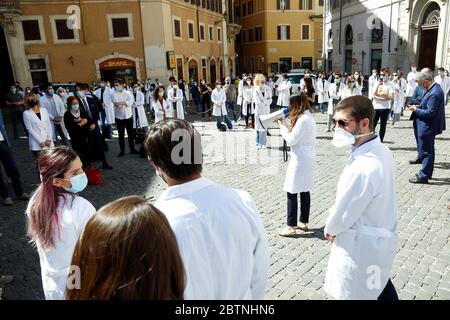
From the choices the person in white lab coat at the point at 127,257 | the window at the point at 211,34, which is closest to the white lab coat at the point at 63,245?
the person in white lab coat at the point at 127,257

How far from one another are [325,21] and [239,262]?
46.0 m

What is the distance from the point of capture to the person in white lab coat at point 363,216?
2631 mm

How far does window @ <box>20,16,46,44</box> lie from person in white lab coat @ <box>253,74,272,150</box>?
21.2 m

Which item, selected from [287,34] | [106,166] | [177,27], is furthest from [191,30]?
[106,166]

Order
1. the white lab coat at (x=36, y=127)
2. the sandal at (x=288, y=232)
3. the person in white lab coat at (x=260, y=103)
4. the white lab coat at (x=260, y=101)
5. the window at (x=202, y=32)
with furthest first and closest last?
the window at (x=202, y=32), the white lab coat at (x=260, y=101), the person in white lab coat at (x=260, y=103), the white lab coat at (x=36, y=127), the sandal at (x=288, y=232)

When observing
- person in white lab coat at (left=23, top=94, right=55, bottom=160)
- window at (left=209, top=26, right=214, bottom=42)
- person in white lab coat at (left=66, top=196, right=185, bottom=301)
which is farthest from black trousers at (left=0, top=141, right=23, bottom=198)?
window at (left=209, top=26, right=214, bottom=42)

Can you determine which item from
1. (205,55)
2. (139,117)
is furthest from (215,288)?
(205,55)

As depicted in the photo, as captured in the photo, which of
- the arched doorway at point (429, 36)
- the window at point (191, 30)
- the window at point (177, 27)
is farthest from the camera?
the window at point (191, 30)

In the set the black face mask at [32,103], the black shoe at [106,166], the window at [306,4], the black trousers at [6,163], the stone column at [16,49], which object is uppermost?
the window at [306,4]

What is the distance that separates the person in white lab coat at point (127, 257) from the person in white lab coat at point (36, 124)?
6.75 metres

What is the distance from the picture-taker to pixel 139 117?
11086mm

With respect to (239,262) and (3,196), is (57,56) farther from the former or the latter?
(239,262)

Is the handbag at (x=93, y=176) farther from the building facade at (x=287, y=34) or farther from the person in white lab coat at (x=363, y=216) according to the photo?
the building facade at (x=287, y=34)

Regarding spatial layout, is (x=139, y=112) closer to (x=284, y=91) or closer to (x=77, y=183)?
(x=284, y=91)
